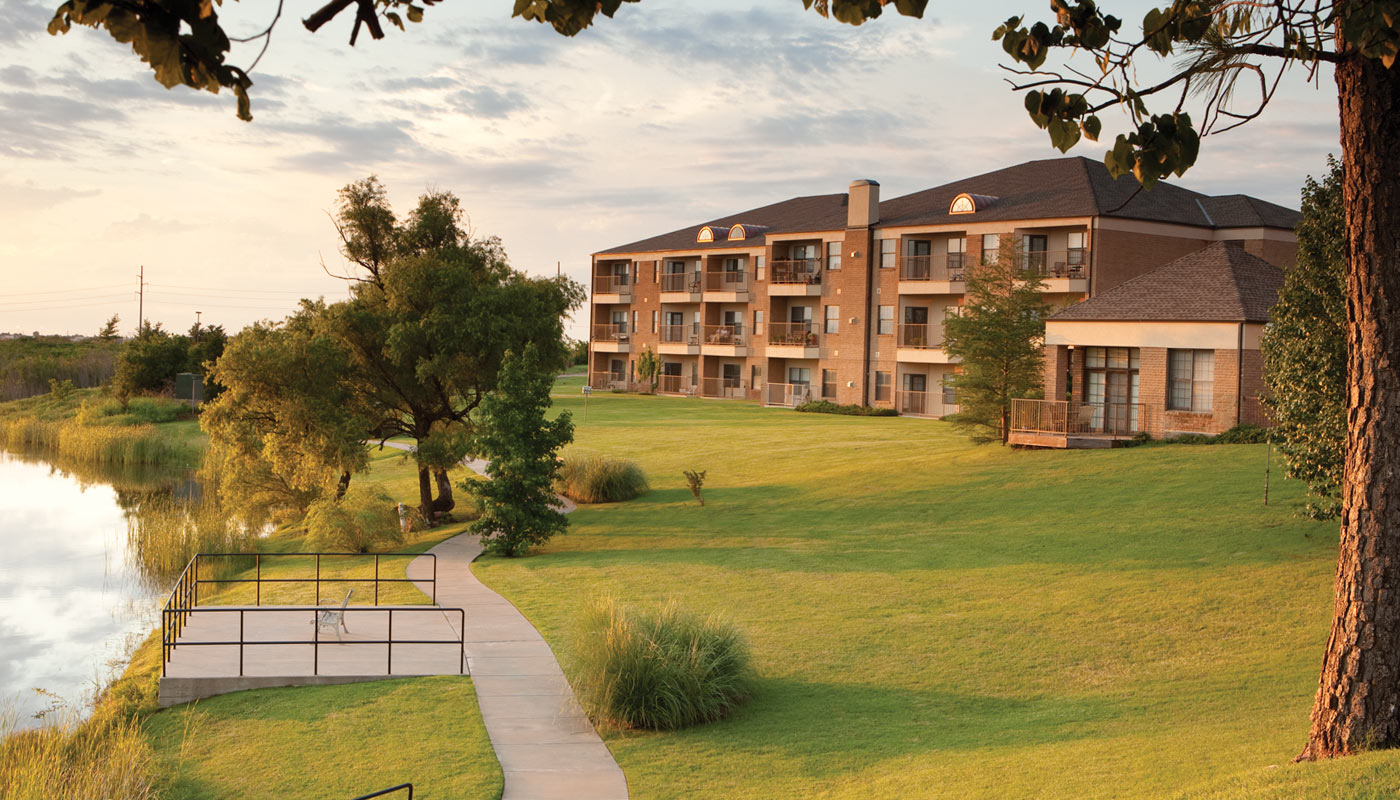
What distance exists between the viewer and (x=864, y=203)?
57219 millimetres

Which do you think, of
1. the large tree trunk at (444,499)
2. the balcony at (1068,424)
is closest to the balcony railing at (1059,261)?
the balcony at (1068,424)

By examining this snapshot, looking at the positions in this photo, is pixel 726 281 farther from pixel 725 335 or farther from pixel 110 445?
pixel 110 445

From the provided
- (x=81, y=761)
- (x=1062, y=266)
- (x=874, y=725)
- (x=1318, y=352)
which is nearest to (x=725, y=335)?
(x=1062, y=266)

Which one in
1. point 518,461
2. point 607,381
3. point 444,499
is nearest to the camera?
point 518,461

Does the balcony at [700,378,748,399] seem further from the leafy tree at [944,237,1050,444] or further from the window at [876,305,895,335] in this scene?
the leafy tree at [944,237,1050,444]

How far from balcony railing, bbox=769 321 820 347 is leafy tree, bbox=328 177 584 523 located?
30459 millimetres

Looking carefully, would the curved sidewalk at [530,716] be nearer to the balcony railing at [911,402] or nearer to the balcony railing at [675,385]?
the balcony railing at [911,402]

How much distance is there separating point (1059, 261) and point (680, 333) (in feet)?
91.6

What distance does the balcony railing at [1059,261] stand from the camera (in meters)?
47.6

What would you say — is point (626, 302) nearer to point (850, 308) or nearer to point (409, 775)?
point (850, 308)

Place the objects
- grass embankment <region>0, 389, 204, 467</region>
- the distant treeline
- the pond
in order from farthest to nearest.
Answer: the distant treeline → grass embankment <region>0, 389, 204, 467</region> → the pond

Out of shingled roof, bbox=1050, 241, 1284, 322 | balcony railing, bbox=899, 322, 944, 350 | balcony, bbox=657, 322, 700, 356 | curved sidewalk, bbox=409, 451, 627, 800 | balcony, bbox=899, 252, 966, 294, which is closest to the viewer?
curved sidewalk, bbox=409, 451, 627, 800

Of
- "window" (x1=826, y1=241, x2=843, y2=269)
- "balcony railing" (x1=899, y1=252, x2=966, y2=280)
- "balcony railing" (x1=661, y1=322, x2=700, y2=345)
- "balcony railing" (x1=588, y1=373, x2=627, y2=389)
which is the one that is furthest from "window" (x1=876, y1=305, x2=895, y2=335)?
"balcony railing" (x1=588, y1=373, x2=627, y2=389)

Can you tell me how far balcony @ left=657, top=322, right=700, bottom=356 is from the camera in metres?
69.6
